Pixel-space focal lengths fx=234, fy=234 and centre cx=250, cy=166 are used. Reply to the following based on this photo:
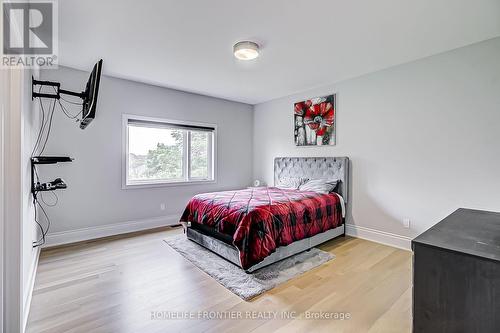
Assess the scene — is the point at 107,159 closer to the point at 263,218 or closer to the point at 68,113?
the point at 68,113

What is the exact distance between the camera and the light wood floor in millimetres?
1724

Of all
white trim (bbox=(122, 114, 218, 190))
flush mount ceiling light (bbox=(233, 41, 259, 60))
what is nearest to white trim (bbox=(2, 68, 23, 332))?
flush mount ceiling light (bbox=(233, 41, 259, 60))

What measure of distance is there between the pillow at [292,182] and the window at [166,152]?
1.49 metres

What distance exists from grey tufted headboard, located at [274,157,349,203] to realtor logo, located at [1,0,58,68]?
3763mm

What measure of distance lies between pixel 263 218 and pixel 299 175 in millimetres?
2054

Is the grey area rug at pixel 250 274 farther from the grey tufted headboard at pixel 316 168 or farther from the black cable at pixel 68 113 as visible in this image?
the black cable at pixel 68 113

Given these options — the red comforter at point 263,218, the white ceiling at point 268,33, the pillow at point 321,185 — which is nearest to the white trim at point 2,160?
the white ceiling at point 268,33

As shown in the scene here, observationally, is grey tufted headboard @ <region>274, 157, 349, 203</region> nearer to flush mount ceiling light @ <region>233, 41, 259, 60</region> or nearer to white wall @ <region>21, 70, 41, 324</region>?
flush mount ceiling light @ <region>233, 41, 259, 60</region>

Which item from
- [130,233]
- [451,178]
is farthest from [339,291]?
[130,233]

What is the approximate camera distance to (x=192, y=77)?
370 centimetres

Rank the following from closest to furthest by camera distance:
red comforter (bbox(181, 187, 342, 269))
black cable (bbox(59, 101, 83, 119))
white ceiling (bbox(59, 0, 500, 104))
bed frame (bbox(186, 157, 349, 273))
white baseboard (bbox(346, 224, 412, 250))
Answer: white ceiling (bbox(59, 0, 500, 104))
red comforter (bbox(181, 187, 342, 269))
bed frame (bbox(186, 157, 349, 273))
white baseboard (bbox(346, 224, 412, 250))
black cable (bbox(59, 101, 83, 119))

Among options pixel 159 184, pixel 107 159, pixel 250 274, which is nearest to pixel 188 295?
pixel 250 274

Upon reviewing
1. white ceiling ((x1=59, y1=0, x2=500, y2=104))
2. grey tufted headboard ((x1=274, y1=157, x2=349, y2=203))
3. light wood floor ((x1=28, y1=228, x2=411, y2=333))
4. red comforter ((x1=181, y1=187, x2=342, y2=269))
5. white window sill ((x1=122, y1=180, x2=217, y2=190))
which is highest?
white ceiling ((x1=59, y1=0, x2=500, y2=104))

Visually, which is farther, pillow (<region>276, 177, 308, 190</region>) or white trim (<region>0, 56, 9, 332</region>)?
pillow (<region>276, 177, 308, 190</region>)
